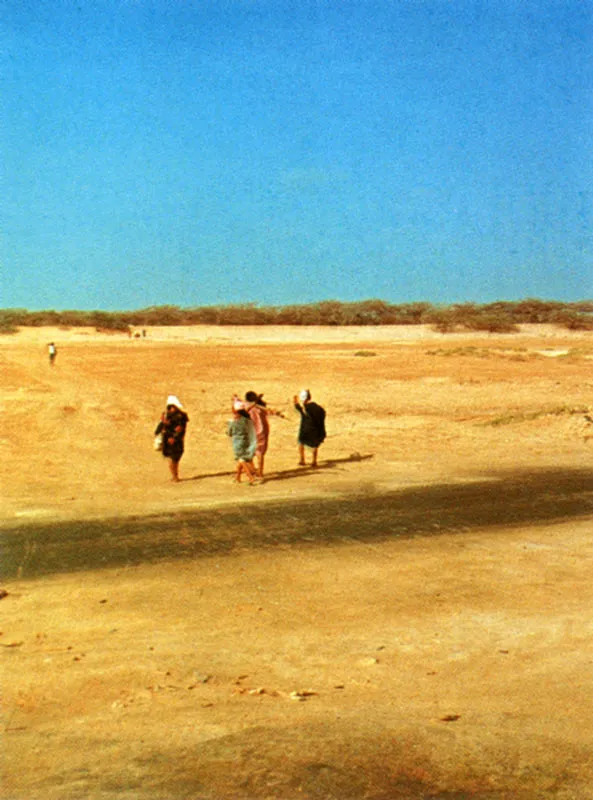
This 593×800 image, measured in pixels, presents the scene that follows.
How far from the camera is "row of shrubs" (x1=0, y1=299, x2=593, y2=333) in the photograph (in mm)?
74062

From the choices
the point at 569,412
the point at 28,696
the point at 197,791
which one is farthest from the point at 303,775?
the point at 569,412

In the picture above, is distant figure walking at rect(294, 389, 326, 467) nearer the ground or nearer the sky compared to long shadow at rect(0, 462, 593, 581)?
nearer the sky

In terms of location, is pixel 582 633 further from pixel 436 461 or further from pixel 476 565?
pixel 436 461

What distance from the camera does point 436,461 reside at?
763 inches

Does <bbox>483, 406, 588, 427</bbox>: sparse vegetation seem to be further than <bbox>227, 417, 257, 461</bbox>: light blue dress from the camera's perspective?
Yes

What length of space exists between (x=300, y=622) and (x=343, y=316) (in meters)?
79.3

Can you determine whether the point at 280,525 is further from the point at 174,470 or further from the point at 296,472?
the point at 296,472

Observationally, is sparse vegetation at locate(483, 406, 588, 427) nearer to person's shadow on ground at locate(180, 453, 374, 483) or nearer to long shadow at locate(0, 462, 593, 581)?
person's shadow on ground at locate(180, 453, 374, 483)

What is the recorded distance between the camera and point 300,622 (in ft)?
29.4

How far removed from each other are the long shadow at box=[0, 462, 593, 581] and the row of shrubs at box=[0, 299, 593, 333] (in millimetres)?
55033

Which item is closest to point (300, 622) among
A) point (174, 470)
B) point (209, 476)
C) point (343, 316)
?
point (174, 470)

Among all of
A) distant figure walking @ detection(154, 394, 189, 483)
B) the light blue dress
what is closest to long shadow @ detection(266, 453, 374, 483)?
the light blue dress

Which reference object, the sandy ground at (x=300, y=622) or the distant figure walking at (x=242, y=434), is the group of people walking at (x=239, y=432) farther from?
the sandy ground at (x=300, y=622)

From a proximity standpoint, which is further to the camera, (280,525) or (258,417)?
(258,417)
